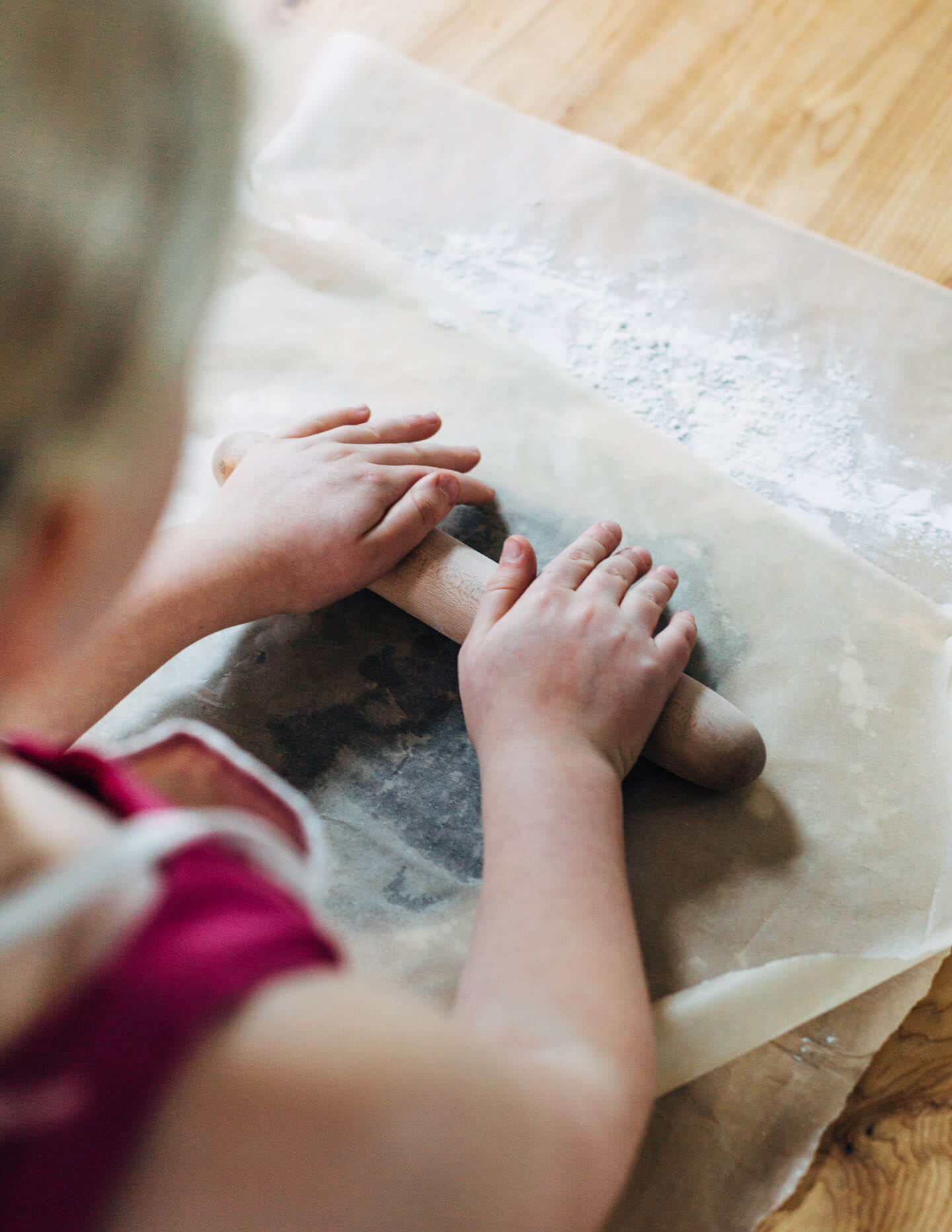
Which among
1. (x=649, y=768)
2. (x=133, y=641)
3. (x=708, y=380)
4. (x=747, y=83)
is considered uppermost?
(x=747, y=83)

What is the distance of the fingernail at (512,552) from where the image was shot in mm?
711

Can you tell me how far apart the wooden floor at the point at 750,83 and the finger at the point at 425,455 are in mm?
465

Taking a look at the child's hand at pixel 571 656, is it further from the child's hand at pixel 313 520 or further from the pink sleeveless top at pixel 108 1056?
the pink sleeveless top at pixel 108 1056

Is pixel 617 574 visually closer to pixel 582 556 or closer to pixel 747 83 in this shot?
pixel 582 556

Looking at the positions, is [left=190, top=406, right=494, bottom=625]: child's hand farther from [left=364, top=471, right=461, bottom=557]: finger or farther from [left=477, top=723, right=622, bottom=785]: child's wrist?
[left=477, top=723, right=622, bottom=785]: child's wrist

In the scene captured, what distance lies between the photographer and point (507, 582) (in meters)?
0.70

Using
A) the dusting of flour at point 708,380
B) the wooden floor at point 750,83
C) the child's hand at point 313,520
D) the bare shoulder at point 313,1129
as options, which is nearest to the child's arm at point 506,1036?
the bare shoulder at point 313,1129

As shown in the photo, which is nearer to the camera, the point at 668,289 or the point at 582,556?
the point at 582,556

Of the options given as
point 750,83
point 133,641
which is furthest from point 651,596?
point 750,83

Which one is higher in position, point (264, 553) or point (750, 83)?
point (750, 83)

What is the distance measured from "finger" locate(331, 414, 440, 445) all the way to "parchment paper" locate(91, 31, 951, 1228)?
0.04 meters

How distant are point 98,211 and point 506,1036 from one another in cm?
41

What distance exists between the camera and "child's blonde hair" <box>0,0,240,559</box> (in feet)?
0.70

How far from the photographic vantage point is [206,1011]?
0.29m
